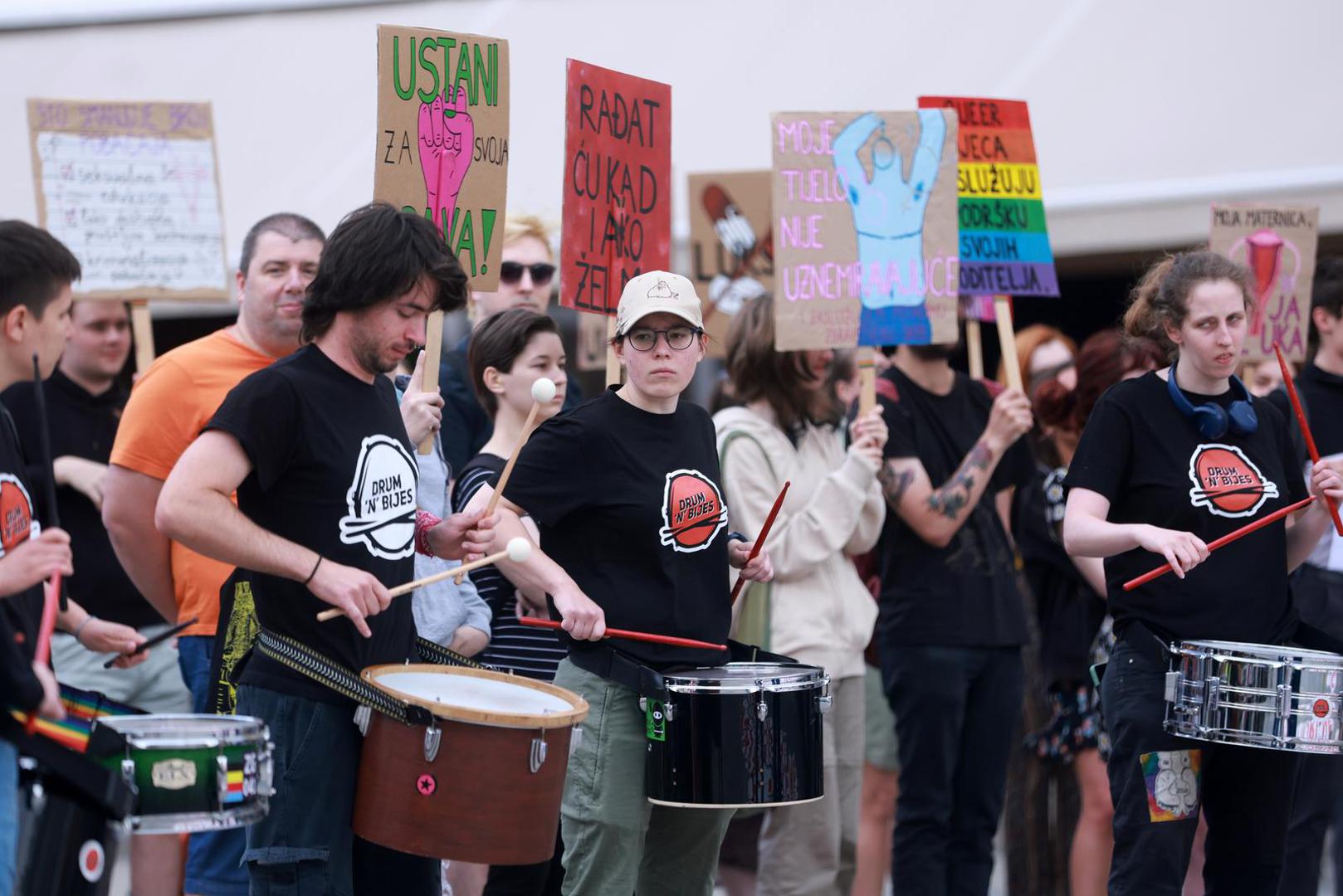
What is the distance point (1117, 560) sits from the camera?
4.84 m

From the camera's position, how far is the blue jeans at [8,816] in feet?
10.9

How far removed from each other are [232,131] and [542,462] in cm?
657

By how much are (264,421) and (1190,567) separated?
7.76 ft

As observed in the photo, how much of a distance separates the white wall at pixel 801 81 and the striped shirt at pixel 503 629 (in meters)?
4.13

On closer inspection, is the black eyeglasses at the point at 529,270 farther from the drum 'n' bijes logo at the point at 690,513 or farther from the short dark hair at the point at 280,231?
the drum 'n' bijes logo at the point at 690,513

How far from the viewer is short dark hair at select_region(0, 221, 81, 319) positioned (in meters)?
3.59

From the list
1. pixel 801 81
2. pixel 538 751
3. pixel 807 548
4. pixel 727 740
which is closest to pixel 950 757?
pixel 807 548

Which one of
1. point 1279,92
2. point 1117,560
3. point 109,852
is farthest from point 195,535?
point 1279,92

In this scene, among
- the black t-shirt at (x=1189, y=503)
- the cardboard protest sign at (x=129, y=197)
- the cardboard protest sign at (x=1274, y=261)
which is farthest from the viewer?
the cardboard protest sign at (x=1274, y=261)

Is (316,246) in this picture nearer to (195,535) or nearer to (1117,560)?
(195,535)

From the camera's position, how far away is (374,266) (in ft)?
12.8

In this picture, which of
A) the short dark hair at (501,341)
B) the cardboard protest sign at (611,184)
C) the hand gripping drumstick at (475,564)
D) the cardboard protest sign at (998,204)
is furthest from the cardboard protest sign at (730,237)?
the hand gripping drumstick at (475,564)

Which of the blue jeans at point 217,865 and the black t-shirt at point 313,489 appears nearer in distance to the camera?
the black t-shirt at point 313,489

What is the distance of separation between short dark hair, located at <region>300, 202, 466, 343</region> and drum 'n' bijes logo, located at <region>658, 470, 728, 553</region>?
0.82m
